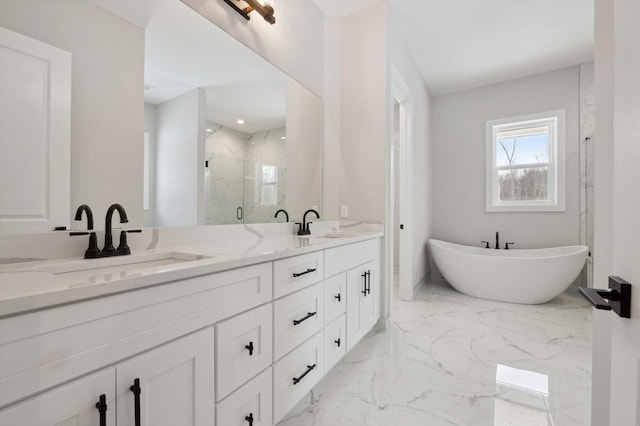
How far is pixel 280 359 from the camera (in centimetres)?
123

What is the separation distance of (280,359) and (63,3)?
1594mm

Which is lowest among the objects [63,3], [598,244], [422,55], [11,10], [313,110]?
[598,244]

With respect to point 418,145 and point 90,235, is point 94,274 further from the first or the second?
point 418,145

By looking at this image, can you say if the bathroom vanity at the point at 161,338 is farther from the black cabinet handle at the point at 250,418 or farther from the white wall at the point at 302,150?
the white wall at the point at 302,150

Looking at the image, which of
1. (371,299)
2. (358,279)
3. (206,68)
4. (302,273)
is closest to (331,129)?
(206,68)

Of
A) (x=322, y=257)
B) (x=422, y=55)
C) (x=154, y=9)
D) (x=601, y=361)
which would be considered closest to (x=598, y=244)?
(x=601, y=361)

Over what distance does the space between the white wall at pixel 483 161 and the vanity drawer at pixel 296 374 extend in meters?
3.50

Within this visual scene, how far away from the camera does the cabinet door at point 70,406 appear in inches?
21.7

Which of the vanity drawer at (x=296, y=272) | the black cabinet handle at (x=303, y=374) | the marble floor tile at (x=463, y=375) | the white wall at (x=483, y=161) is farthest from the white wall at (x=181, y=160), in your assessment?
the white wall at (x=483, y=161)

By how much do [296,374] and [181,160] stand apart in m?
1.20

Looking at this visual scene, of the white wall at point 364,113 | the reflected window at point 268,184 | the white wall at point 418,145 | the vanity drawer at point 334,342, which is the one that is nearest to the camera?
the vanity drawer at point 334,342

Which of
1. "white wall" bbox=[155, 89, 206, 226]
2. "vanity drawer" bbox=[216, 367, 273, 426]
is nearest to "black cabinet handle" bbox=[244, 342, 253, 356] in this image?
"vanity drawer" bbox=[216, 367, 273, 426]

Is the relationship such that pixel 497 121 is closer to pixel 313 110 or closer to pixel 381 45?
pixel 381 45

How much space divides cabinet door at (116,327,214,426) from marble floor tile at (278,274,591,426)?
2.39ft
